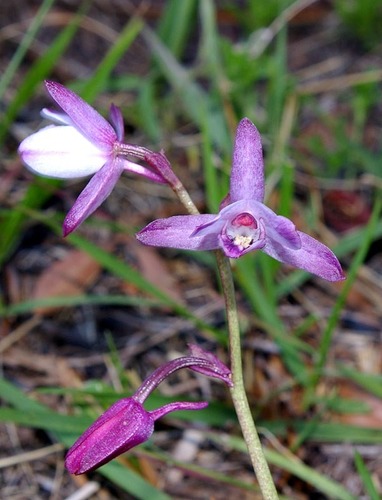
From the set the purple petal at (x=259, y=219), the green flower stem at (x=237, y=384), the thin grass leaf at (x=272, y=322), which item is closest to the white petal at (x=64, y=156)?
the green flower stem at (x=237, y=384)

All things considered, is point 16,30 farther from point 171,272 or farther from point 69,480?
point 69,480

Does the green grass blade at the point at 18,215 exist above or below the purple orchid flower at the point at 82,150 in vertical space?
above

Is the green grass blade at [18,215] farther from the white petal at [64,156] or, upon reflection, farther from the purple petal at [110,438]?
the purple petal at [110,438]

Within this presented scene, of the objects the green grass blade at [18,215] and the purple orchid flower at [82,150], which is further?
the green grass blade at [18,215]

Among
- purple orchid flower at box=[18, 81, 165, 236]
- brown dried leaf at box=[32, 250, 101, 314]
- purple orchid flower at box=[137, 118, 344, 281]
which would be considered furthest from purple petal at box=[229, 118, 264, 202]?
brown dried leaf at box=[32, 250, 101, 314]

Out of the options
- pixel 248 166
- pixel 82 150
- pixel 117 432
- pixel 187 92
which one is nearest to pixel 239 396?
pixel 117 432

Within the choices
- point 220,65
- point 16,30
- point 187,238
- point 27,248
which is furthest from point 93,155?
point 16,30

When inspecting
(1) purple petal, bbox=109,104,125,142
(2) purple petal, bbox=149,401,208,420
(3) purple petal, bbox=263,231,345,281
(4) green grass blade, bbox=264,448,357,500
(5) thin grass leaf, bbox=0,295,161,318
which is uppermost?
(5) thin grass leaf, bbox=0,295,161,318

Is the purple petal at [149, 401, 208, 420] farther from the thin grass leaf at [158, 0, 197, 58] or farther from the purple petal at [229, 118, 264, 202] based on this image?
the thin grass leaf at [158, 0, 197, 58]
